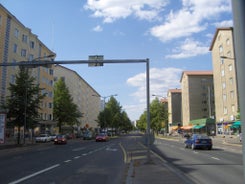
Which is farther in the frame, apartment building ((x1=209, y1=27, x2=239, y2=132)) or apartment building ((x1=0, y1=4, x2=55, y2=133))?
apartment building ((x1=209, y1=27, x2=239, y2=132))

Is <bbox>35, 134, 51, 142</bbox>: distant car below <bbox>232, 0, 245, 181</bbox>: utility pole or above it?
below

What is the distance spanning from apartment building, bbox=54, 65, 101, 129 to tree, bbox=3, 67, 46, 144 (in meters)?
45.7

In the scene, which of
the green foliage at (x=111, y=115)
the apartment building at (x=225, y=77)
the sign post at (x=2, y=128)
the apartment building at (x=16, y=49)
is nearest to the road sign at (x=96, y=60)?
the sign post at (x=2, y=128)

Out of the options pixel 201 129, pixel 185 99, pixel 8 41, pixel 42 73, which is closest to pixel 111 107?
pixel 185 99

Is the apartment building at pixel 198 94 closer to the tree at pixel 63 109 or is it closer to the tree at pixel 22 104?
the tree at pixel 63 109

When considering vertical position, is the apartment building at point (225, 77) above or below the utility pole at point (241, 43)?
above

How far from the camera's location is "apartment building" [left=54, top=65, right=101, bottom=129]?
4215 inches

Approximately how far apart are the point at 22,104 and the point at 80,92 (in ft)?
269

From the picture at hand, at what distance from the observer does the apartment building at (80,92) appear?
351 ft

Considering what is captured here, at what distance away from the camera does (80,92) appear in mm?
121125

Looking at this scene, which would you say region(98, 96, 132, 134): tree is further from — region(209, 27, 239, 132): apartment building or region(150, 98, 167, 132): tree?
region(209, 27, 239, 132): apartment building

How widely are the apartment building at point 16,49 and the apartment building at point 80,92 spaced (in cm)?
1406

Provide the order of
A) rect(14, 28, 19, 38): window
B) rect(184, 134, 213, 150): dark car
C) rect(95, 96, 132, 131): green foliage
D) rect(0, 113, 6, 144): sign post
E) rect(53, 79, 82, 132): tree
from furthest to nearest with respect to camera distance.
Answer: rect(95, 96, 132, 131): green foliage, rect(53, 79, 82, 132): tree, rect(14, 28, 19, 38): window, rect(184, 134, 213, 150): dark car, rect(0, 113, 6, 144): sign post

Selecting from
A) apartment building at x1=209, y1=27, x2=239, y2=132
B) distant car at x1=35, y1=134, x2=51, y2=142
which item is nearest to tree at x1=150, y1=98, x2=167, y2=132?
apartment building at x1=209, y1=27, x2=239, y2=132
